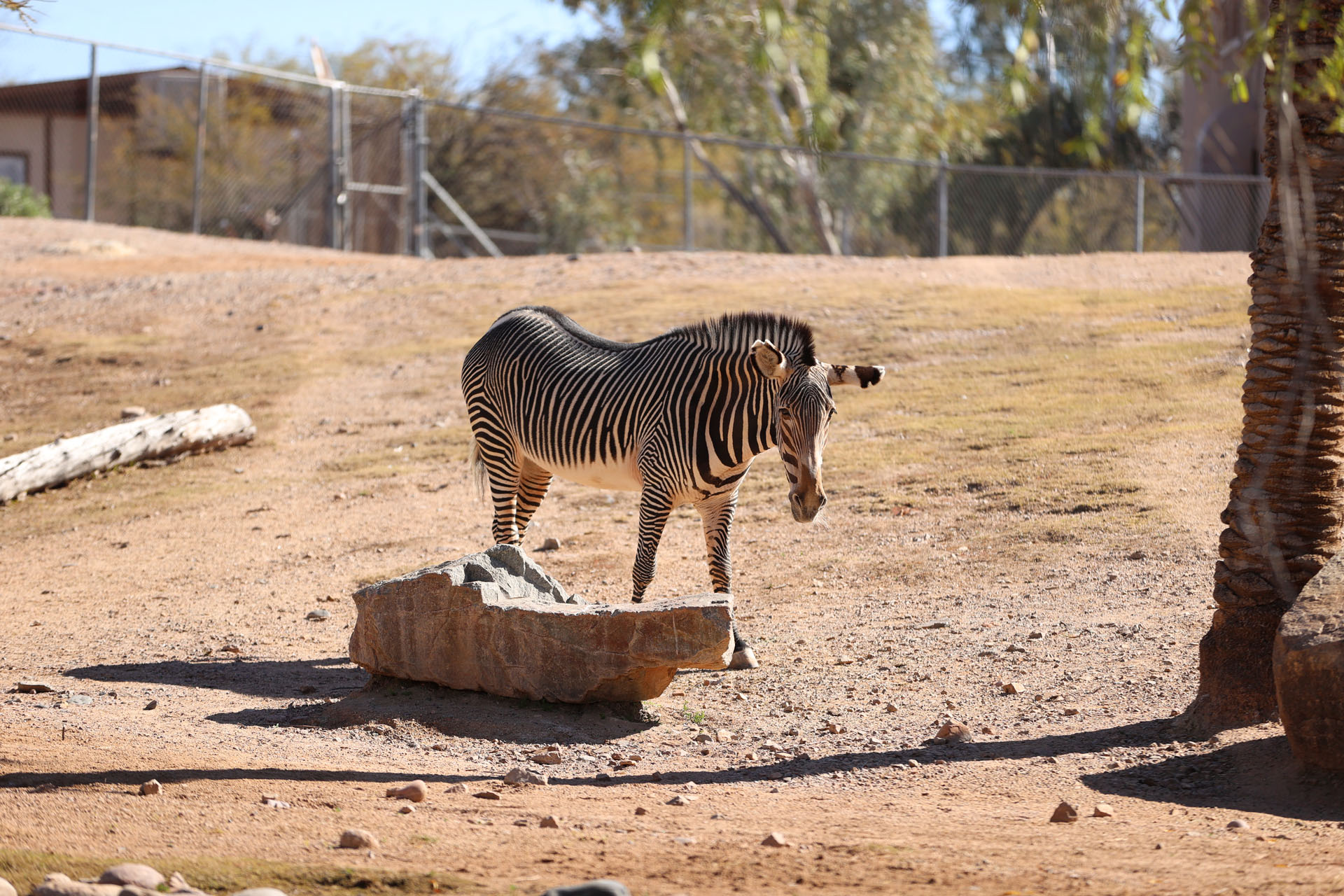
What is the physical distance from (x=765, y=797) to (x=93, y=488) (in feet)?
32.6

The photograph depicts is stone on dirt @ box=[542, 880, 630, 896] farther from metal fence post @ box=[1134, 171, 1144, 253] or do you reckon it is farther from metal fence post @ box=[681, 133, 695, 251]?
metal fence post @ box=[1134, 171, 1144, 253]

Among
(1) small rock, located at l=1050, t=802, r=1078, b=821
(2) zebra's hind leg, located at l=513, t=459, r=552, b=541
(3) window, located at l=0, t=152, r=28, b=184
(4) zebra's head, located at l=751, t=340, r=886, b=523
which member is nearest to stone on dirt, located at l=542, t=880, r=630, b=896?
(1) small rock, located at l=1050, t=802, r=1078, b=821

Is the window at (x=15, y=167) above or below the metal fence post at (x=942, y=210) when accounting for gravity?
above

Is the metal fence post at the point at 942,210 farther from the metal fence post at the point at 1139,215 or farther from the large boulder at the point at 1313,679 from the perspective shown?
the large boulder at the point at 1313,679

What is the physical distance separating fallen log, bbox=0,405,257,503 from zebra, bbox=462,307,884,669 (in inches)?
223

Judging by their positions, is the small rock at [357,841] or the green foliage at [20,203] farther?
the green foliage at [20,203]

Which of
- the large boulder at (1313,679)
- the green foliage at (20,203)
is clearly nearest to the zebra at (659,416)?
the large boulder at (1313,679)

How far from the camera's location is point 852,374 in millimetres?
7766

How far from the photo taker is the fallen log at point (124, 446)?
1274 cm

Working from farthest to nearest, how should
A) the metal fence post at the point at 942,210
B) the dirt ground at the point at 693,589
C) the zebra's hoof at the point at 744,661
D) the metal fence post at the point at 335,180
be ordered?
the metal fence post at the point at 335,180
the metal fence post at the point at 942,210
the zebra's hoof at the point at 744,661
the dirt ground at the point at 693,589

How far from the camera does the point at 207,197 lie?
2853 cm

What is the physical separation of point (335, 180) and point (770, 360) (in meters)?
19.1

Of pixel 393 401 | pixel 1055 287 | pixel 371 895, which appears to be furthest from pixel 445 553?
pixel 1055 287

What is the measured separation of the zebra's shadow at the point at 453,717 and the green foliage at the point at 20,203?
22019 mm
